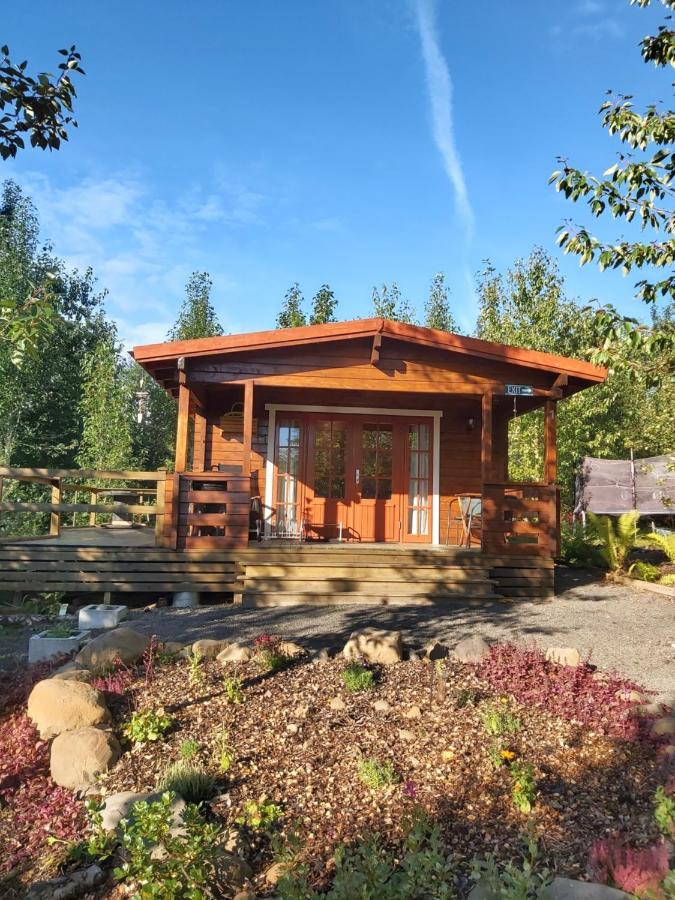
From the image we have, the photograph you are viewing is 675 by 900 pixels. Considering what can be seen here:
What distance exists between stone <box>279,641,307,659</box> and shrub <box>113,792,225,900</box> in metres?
2.43

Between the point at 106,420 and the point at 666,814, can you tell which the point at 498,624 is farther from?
the point at 106,420

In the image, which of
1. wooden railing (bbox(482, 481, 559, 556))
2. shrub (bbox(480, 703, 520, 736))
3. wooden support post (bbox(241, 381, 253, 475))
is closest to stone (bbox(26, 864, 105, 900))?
shrub (bbox(480, 703, 520, 736))

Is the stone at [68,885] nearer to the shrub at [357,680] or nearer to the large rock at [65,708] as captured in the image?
the large rock at [65,708]

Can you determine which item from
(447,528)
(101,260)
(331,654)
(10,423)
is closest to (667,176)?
(331,654)

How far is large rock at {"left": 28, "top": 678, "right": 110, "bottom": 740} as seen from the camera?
13.1 feet

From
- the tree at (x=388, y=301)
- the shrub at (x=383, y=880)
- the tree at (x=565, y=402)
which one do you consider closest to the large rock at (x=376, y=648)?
the shrub at (x=383, y=880)

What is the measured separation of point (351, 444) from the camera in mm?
11016

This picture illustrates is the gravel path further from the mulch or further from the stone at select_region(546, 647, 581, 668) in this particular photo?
the mulch

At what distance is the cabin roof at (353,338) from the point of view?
8.38 metres

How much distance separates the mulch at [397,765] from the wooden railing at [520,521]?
4.34 m

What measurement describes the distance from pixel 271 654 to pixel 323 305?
74.3ft

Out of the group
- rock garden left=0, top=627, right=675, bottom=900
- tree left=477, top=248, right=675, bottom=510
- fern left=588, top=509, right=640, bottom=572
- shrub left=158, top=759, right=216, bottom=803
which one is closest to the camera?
rock garden left=0, top=627, right=675, bottom=900

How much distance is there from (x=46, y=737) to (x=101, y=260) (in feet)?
93.9

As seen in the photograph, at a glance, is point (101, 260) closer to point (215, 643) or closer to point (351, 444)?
point (351, 444)
